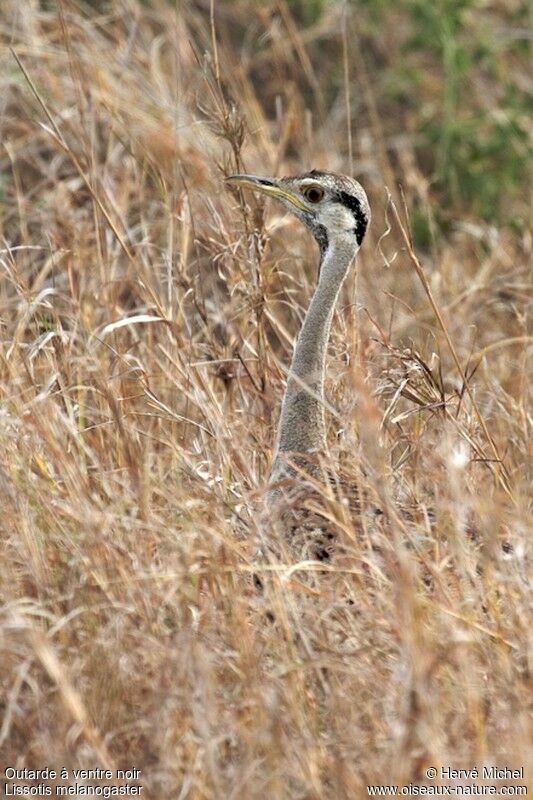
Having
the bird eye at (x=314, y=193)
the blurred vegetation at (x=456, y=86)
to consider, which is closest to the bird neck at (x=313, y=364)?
the bird eye at (x=314, y=193)

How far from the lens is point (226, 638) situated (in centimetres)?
265

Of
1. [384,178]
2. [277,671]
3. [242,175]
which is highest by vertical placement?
[242,175]

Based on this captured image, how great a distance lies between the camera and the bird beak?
11.6ft

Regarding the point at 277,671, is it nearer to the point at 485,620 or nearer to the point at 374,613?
the point at 374,613

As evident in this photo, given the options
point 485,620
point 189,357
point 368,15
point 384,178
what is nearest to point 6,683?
point 485,620

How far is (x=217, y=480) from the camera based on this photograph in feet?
10.6

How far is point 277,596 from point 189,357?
4.05 ft

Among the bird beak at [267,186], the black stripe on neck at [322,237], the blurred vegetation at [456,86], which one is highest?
the bird beak at [267,186]

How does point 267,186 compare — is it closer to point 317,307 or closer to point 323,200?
point 323,200
